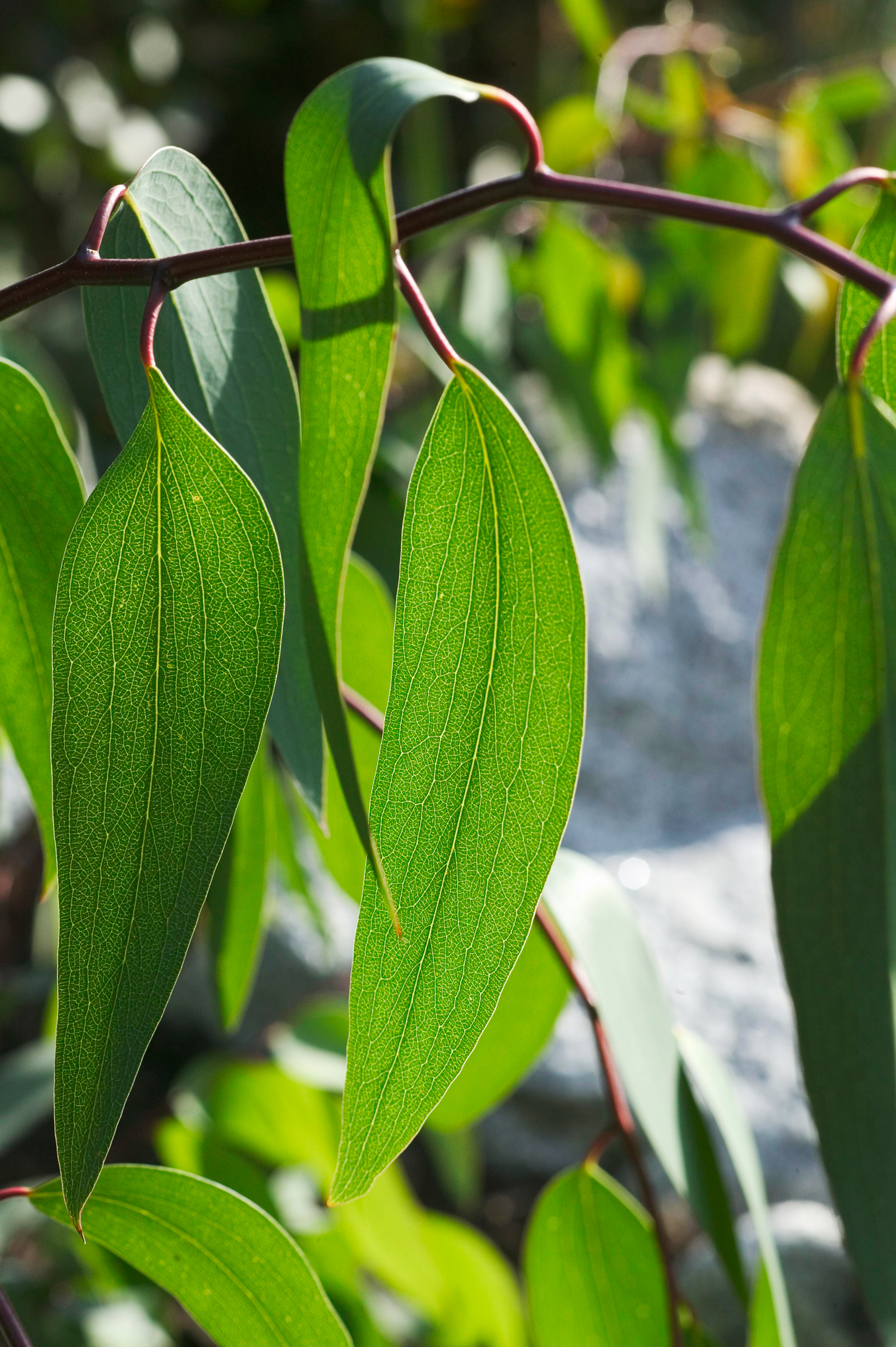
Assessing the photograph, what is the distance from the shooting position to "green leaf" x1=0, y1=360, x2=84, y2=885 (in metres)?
0.26

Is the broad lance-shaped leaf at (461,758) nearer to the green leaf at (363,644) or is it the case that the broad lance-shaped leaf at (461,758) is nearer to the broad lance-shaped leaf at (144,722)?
the broad lance-shaped leaf at (144,722)

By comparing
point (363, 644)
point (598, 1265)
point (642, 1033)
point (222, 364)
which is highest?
point (222, 364)

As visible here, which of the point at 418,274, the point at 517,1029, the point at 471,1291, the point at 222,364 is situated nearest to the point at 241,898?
the point at 517,1029

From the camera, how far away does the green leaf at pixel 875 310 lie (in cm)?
24

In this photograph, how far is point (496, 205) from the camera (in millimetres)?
216

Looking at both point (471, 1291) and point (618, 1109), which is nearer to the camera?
point (618, 1109)

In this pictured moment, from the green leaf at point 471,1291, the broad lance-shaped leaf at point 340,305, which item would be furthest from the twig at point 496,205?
the green leaf at point 471,1291

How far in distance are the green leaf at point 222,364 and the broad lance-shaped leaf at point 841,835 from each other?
0.11 metres

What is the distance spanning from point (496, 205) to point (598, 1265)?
356 millimetres

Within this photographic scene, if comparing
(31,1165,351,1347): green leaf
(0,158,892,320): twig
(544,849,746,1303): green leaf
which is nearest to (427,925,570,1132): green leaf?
(544,849,746,1303): green leaf

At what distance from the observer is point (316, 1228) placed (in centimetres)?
63

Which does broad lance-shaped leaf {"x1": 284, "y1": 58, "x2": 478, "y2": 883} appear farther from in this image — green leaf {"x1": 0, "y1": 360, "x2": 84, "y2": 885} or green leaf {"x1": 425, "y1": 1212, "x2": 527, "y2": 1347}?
green leaf {"x1": 425, "y1": 1212, "x2": 527, "y2": 1347}

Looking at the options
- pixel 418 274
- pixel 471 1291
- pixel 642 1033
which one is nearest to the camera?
pixel 642 1033

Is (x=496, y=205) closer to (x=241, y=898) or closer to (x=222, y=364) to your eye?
(x=222, y=364)
